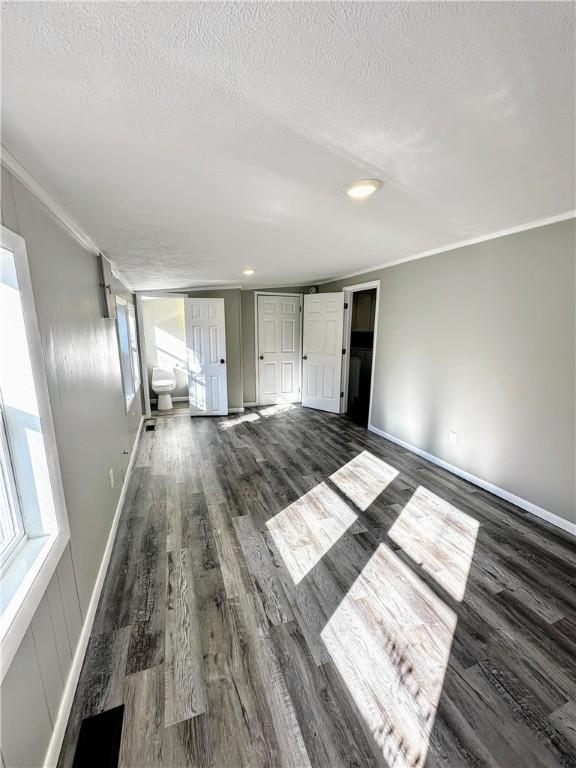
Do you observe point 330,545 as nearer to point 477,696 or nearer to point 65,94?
point 477,696

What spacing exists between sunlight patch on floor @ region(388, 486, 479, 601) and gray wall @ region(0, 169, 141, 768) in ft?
6.13

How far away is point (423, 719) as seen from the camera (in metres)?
1.22

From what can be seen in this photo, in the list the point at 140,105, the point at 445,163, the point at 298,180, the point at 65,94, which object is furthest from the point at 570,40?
the point at 65,94

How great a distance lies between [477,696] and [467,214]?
2514 mm

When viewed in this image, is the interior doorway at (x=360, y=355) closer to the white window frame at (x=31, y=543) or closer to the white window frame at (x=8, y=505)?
the white window frame at (x=31, y=543)

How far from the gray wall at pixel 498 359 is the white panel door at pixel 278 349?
2303 mm

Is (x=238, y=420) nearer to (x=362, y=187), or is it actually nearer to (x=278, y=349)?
(x=278, y=349)

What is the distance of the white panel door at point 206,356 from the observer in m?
4.95

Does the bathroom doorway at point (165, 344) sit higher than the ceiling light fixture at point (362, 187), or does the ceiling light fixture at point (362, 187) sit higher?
the ceiling light fixture at point (362, 187)

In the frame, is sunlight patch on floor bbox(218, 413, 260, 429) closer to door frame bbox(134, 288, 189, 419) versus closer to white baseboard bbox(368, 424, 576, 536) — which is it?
door frame bbox(134, 288, 189, 419)

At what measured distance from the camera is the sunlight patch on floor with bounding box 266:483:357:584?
2.07 m

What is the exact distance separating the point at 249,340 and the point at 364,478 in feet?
10.8

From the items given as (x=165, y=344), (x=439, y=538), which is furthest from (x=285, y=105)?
(x=165, y=344)

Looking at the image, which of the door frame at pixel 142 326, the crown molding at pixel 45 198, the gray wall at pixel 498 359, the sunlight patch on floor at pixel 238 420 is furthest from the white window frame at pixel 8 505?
the door frame at pixel 142 326
